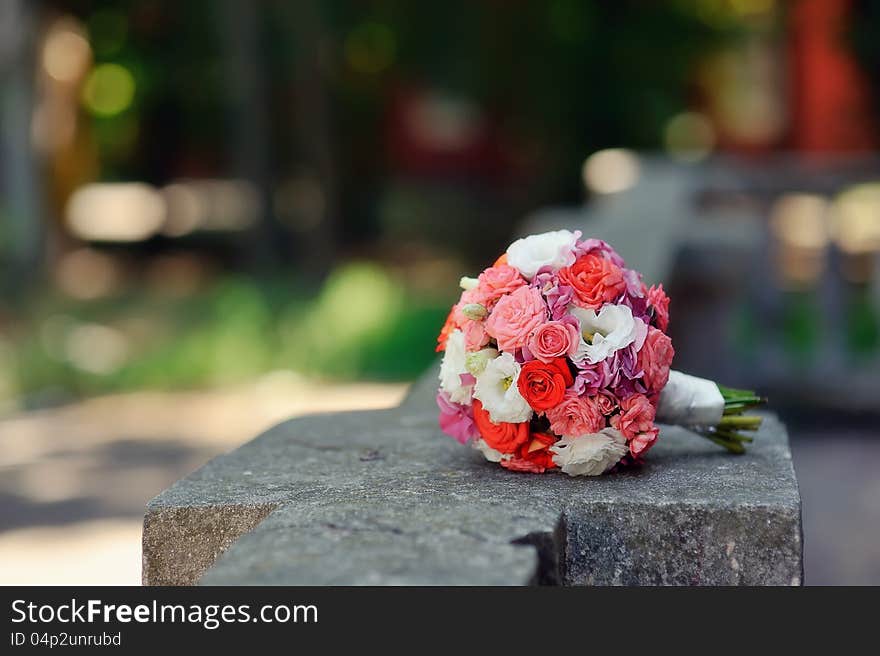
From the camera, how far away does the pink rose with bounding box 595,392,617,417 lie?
2.54 meters

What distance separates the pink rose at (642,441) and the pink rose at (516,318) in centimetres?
28

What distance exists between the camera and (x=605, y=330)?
8.48ft

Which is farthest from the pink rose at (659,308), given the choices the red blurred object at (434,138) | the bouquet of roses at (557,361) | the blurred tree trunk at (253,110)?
the red blurred object at (434,138)

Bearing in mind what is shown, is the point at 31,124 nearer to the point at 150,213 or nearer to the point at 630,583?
the point at 150,213

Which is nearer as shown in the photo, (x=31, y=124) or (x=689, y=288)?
(x=689, y=288)

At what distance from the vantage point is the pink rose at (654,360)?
2.58 meters

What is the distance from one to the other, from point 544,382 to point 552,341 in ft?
0.26

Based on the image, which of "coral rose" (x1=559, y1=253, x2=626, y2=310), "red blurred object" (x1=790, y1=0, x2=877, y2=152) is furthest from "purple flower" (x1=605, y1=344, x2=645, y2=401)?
"red blurred object" (x1=790, y1=0, x2=877, y2=152)

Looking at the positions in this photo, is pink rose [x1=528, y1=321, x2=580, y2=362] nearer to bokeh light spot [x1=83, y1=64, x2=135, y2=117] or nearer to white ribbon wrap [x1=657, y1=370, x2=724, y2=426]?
white ribbon wrap [x1=657, y1=370, x2=724, y2=426]

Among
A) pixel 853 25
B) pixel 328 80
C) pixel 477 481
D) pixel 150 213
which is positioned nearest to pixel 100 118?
pixel 150 213

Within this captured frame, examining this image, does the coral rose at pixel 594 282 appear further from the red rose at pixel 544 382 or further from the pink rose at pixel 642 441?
the pink rose at pixel 642 441

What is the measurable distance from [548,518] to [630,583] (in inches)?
9.0

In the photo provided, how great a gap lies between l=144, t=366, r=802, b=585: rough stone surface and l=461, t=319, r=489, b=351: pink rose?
24 cm
